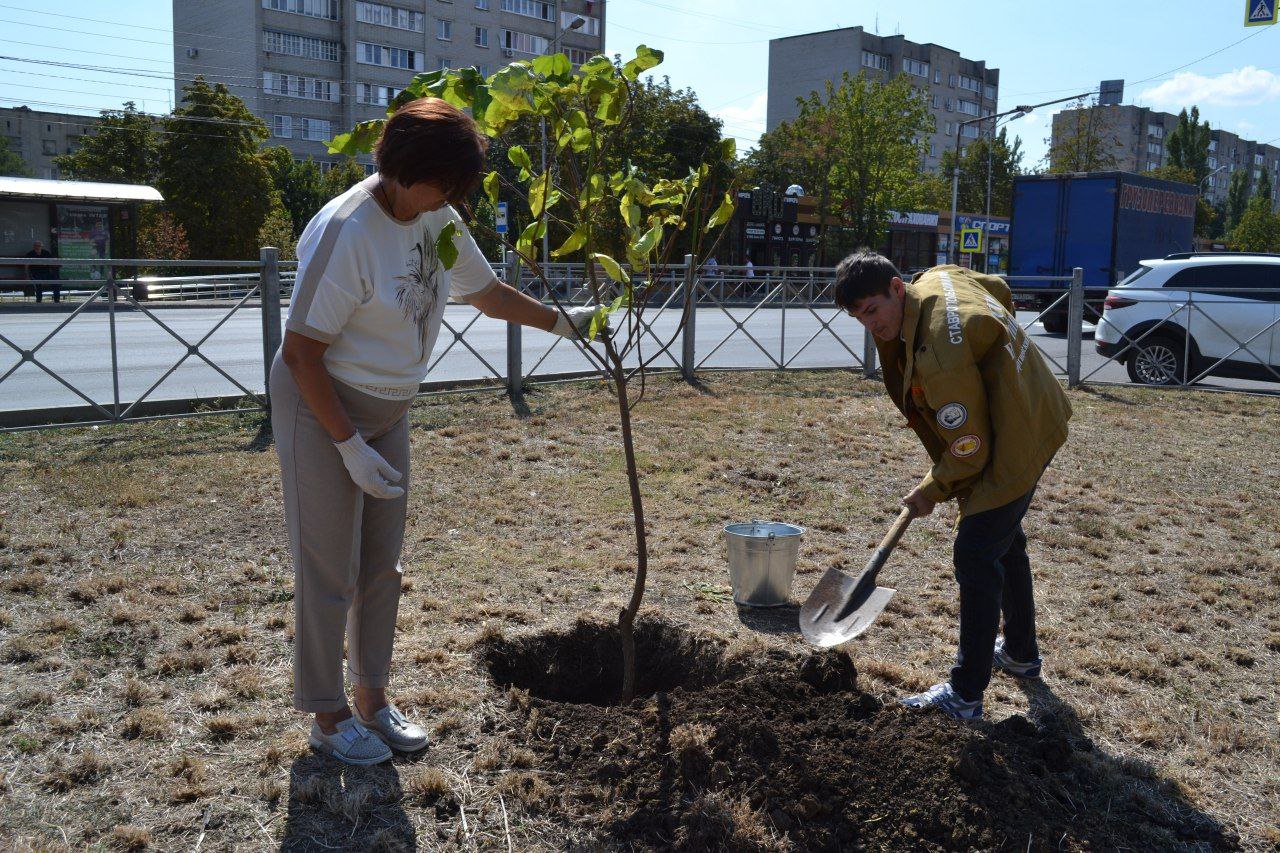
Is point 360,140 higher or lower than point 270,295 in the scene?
higher

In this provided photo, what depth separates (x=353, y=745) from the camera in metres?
2.75

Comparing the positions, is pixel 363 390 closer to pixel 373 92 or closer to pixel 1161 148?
pixel 373 92

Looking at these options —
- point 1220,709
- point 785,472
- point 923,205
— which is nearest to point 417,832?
point 1220,709

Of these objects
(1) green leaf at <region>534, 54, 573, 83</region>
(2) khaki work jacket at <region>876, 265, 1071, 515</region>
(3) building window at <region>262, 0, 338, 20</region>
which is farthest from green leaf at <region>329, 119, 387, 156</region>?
(3) building window at <region>262, 0, 338, 20</region>

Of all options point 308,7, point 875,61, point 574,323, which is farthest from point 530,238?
point 875,61

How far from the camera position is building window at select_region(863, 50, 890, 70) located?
7325 cm

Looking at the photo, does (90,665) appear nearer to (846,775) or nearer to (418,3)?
(846,775)

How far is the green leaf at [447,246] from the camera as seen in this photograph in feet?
7.90

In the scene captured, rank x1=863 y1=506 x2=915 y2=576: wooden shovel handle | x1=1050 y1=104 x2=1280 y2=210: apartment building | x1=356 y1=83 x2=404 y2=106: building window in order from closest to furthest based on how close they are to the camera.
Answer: x1=863 y1=506 x2=915 y2=576: wooden shovel handle < x1=356 y1=83 x2=404 y2=106: building window < x1=1050 y1=104 x2=1280 y2=210: apartment building

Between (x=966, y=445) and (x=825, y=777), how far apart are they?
100cm

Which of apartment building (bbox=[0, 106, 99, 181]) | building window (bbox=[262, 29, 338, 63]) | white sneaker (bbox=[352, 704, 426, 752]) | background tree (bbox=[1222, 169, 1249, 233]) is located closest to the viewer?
white sneaker (bbox=[352, 704, 426, 752])

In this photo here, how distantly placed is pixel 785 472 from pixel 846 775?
4.14m

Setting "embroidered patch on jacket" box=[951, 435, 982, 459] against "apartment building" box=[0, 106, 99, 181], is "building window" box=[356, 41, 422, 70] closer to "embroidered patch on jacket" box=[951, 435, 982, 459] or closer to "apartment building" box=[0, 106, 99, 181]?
"apartment building" box=[0, 106, 99, 181]

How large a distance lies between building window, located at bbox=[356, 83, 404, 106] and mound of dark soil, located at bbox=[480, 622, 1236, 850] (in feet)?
192
